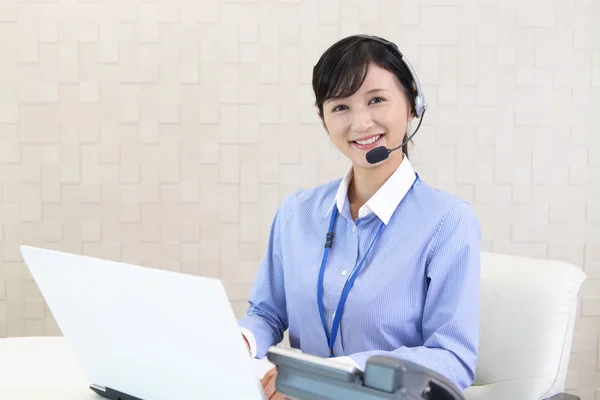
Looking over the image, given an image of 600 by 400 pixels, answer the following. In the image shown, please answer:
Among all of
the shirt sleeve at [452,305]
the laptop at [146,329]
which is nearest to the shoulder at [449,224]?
the shirt sleeve at [452,305]

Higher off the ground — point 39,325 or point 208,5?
point 208,5

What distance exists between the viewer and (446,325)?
1471 millimetres

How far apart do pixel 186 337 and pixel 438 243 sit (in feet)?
2.33

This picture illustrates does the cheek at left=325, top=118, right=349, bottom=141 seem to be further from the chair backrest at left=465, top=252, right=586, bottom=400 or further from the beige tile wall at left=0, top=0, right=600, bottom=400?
the beige tile wall at left=0, top=0, right=600, bottom=400

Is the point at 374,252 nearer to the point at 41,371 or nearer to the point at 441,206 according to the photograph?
the point at 441,206

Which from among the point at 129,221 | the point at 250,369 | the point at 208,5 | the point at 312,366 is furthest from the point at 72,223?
the point at 312,366

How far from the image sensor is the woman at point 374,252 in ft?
4.99

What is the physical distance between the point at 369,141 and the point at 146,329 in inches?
30.8

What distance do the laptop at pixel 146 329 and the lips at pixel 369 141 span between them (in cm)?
76

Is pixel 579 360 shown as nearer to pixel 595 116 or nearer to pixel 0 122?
pixel 595 116

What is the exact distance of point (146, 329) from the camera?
3.71 ft

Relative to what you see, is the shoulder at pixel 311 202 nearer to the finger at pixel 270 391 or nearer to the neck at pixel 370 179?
the neck at pixel 370 179

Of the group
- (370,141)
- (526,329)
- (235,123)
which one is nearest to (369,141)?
(370,141)

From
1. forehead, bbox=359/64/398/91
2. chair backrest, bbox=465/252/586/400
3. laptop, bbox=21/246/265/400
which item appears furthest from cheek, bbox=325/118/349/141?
laptop, bbox=21/246/265/400
